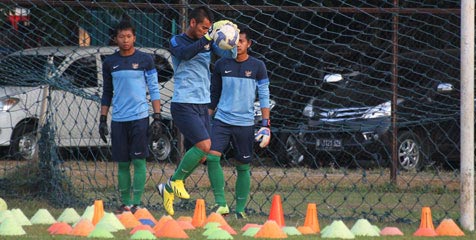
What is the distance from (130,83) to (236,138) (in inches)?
40.2

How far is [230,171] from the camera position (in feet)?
43.3

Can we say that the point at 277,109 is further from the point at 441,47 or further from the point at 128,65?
the point at 128,65

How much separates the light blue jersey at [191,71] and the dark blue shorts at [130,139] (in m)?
0.45

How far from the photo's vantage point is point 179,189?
8.73m

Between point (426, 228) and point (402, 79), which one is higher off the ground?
point (402, 79)

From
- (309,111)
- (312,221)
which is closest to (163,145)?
(309,111)

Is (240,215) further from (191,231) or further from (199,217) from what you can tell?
(191,231)

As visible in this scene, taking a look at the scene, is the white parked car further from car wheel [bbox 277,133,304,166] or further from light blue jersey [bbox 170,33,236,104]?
light blue jersey [bbox 170,33,236,104]

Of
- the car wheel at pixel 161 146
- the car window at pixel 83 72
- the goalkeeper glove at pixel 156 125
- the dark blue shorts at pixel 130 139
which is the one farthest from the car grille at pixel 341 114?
the dark blue shorts at pixel 130 139

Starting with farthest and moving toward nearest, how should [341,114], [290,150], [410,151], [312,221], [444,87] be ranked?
1. [290,150]
2. [410,151]
3. [341,114]
4. [444,87]
5. [312,221]

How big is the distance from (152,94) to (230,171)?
164 inches

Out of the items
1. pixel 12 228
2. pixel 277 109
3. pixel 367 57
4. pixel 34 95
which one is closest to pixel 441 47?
pixel 367 57

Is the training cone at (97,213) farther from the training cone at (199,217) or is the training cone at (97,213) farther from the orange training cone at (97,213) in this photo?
the training cone at (199,217)

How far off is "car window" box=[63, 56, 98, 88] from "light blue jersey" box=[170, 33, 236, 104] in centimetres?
273
